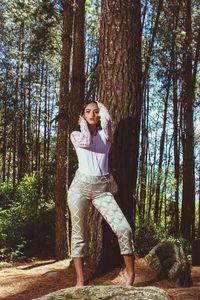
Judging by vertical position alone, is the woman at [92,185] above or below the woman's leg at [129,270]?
above

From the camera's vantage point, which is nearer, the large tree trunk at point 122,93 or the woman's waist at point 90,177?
the woman's waist at point 90,177

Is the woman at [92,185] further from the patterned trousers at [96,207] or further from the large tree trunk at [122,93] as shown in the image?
the large tree trunk at [122,93]

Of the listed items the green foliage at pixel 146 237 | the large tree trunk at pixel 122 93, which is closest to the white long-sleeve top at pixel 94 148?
the large tree trunk at pixel 122 93

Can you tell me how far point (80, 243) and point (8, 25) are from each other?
19.0 metres

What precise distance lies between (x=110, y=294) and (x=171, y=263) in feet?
7.49

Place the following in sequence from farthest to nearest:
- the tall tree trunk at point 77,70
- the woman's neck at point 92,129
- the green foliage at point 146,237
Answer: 1. the tall tree trunk at point 77,70
2. the green foliage at point 146,237
3. the woman's neck at point 92,129

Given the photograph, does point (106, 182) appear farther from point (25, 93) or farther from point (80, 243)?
point (25, 93)

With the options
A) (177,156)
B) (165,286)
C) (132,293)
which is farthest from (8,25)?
(132,293)

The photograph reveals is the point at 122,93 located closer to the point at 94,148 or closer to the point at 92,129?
the point at 92,129

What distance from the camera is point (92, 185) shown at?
154 inches

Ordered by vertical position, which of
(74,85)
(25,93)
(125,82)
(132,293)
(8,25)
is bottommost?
(132,293)

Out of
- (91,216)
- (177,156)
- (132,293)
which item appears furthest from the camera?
(177,156)

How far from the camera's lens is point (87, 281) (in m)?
4.59

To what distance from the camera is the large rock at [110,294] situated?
261 centimetres
